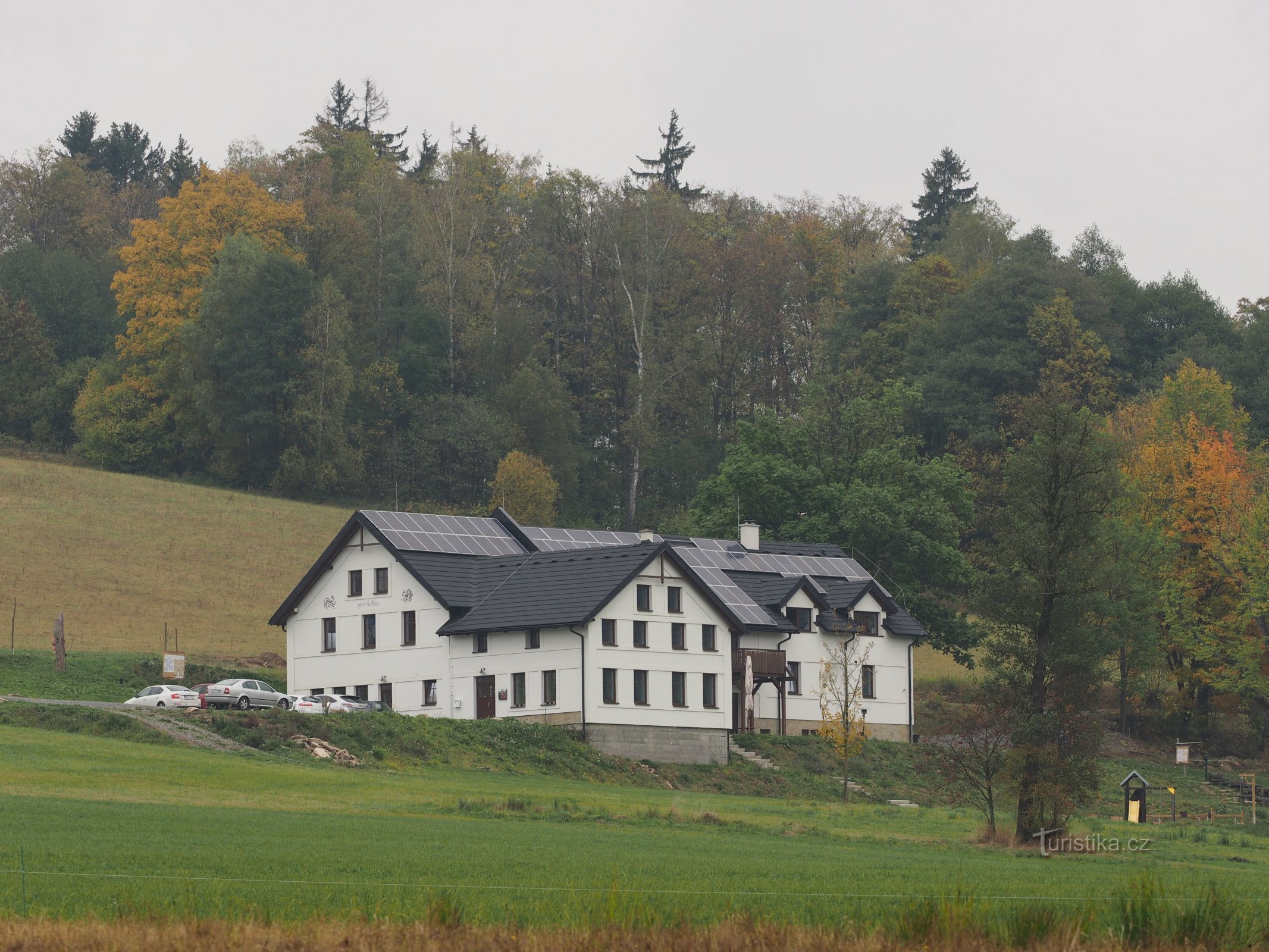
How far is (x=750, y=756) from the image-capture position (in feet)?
216

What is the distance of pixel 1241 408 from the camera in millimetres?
97875

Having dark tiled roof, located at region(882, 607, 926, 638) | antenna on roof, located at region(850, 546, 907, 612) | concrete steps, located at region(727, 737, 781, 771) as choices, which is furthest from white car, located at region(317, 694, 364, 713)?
antenna on roof, located at region(850, 546, 907, 612)

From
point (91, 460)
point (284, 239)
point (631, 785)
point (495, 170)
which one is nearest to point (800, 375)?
point (495, 170)

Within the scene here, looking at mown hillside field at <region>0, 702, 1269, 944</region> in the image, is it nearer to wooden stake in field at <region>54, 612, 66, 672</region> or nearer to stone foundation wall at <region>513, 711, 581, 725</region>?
stone foundation wall at <region>513, 711, 581, 725</region>

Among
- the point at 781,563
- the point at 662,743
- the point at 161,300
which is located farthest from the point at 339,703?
the point at 161,300

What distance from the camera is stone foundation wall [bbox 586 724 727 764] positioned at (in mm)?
63594

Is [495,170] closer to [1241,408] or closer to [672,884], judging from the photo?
[1241,408]

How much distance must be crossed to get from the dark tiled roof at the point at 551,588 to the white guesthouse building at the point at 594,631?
0.08 m

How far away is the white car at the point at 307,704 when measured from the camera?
6109 cm

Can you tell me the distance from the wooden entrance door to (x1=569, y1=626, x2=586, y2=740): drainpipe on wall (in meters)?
4.58

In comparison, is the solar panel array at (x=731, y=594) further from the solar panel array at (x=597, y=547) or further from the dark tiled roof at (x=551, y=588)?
the dark tiled roof at (x=551, y=588)

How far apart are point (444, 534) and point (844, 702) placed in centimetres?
1916

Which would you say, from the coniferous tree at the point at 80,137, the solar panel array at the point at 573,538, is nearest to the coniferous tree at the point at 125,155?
the coniferous tree at the point at 80,137

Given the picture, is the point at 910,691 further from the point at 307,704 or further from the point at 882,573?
the point at 307,704
